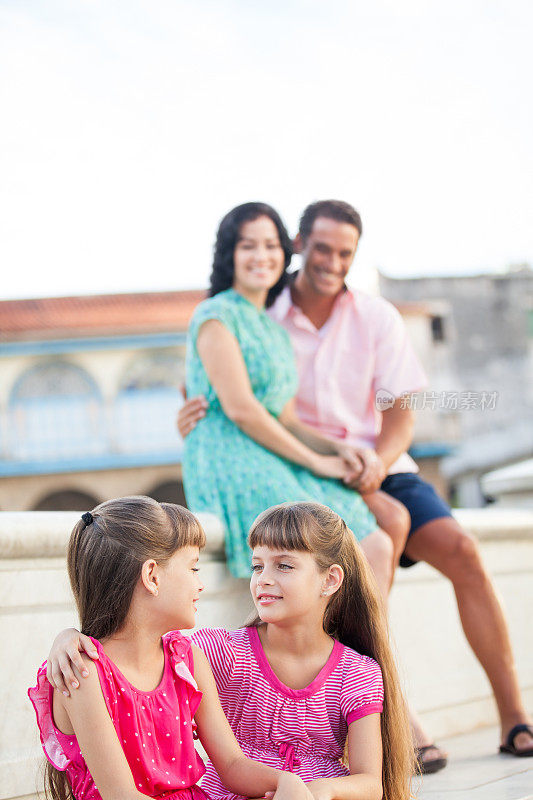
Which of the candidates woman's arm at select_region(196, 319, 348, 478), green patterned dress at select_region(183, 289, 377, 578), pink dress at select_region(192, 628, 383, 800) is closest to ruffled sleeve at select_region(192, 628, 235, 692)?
pink dress at select_region(192, 628, 383, 800)

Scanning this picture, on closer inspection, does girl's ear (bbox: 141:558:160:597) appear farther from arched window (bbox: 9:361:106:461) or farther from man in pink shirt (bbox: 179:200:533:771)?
arched window (bbox: 9:361:106:461)

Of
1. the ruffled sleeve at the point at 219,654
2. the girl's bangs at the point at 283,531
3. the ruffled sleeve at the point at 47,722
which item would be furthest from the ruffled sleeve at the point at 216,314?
the ruffled sleeve at the point at 47,722

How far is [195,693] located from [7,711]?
720 mm

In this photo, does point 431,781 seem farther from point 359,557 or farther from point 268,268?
point 268,268

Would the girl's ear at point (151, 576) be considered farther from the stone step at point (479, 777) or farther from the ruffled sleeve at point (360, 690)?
the stone step at point (479, 777)

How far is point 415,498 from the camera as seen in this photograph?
3156 mm

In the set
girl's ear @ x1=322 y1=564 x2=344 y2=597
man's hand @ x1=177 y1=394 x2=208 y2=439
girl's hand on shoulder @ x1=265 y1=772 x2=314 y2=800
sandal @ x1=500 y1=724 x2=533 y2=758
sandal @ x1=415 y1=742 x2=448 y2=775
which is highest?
man's hand @ x1=177 y1=394 x2=208 y2=439

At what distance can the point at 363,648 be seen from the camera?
2225mm

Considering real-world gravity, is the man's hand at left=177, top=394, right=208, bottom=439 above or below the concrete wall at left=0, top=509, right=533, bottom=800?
above

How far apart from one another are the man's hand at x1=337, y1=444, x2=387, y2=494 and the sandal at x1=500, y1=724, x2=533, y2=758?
88 centimetres

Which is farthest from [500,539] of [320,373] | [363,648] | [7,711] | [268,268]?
[7,711]

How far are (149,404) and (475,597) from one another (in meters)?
15.7

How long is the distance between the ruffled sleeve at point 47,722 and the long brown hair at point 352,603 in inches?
22.3

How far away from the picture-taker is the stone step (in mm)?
2398
